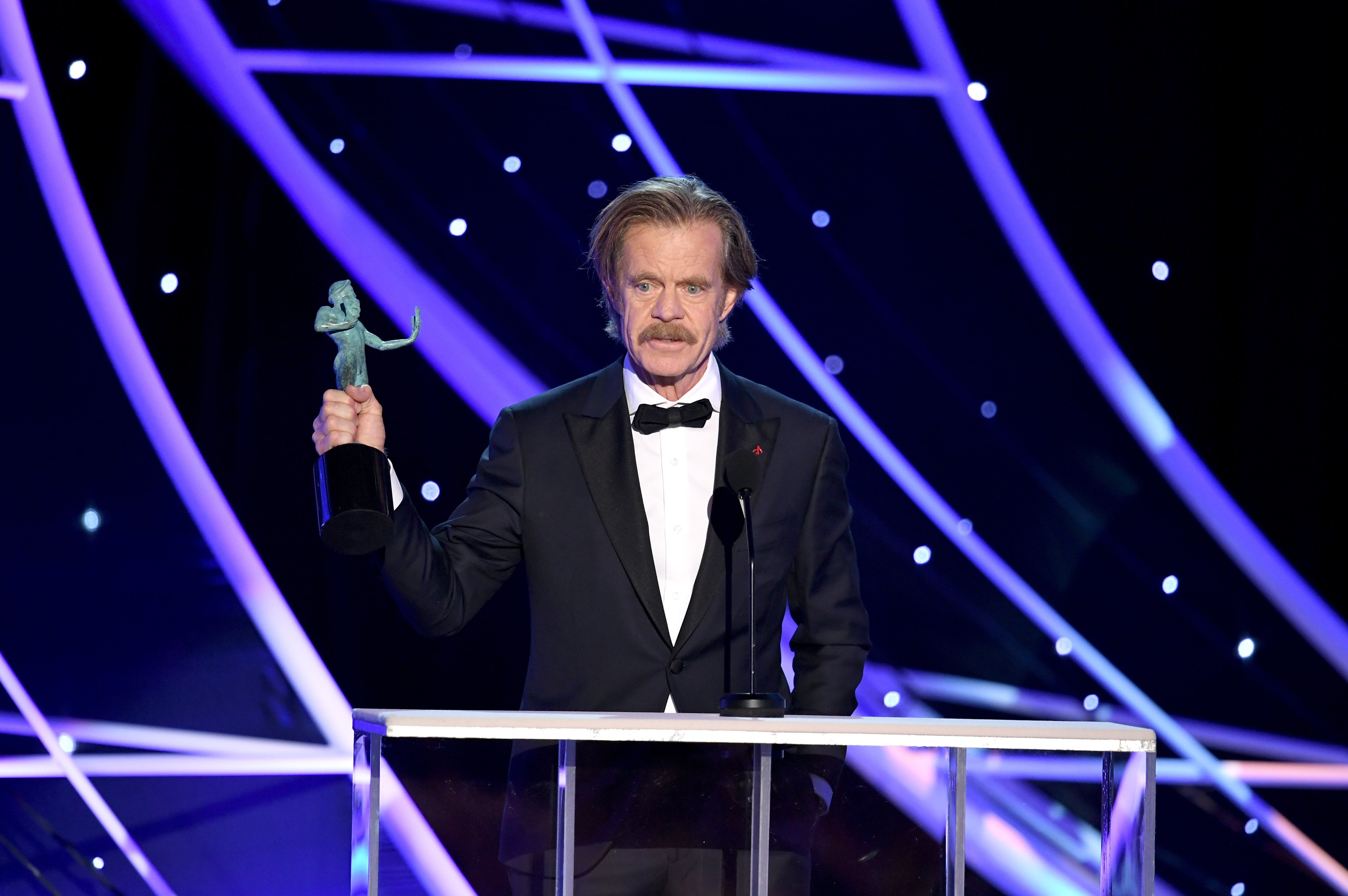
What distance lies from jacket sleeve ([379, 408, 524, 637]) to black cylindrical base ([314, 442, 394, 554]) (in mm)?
104

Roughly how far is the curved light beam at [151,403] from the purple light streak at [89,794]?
14mm

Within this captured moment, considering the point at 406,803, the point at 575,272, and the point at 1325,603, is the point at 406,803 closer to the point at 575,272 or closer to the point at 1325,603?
the point at 575,272

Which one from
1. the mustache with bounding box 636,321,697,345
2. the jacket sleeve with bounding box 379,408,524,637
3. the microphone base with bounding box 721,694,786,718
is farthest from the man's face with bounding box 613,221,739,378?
the microphone base with bounding box 721,694,786,718

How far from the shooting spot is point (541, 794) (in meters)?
1.55

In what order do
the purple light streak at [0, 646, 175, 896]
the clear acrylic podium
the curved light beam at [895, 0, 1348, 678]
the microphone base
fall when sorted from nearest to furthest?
the clear acrylic podium < the microphone base < the purple light streak at [0, 646, 175, 896] < the curved light beam at [895, 0, 1348, 678]

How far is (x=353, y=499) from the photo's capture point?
1.87m

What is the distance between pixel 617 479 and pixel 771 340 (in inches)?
50.3

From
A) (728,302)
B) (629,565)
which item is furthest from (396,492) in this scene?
(728,302)

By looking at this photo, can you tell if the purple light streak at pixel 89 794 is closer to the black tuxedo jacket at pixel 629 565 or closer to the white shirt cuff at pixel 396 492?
the black tuxedo jacket at pixel 629 565

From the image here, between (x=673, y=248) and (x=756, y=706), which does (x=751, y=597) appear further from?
(x=673, y=248)

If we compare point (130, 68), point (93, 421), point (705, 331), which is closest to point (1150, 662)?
point (705, 331)

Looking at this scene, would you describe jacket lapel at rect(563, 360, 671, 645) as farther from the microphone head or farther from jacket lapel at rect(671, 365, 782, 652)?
the microphone head

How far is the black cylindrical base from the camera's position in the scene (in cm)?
187

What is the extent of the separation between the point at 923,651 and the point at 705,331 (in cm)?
151
